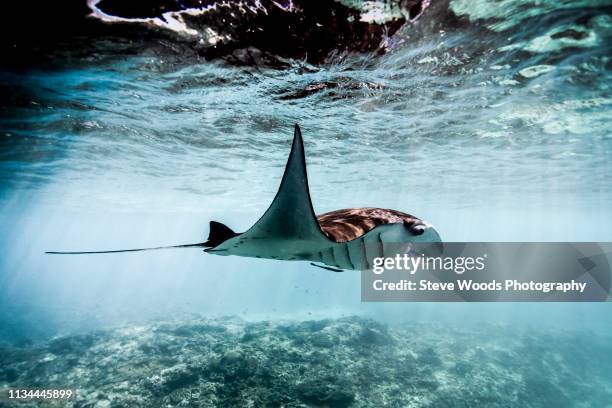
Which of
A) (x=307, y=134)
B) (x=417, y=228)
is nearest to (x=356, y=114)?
(x=307, y=134)

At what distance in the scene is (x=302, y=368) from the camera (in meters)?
13.4

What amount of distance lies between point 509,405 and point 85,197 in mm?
33670

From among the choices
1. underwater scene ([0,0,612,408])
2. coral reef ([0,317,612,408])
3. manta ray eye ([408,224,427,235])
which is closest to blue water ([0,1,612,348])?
underwater scene ([0,0,612,408])

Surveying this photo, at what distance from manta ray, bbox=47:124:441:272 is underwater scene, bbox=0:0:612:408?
0.27 m

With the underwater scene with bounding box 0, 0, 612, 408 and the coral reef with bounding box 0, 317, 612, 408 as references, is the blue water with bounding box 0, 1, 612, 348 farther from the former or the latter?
the coral reef with bounding box 0, 317, 612, 408

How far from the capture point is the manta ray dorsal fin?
229 centimetres

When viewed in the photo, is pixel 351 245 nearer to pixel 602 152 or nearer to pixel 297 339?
pixel 297 339

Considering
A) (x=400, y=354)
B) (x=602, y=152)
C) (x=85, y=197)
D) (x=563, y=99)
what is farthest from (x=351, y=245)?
(x=85, y=197)

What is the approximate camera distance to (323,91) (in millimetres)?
9938

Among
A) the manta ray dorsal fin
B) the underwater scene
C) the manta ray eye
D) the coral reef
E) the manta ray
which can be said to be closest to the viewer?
the manta ray dorsal fin

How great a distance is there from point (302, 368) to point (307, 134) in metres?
9.96

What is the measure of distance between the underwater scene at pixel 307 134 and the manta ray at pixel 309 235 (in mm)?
267

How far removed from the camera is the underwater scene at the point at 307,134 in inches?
263

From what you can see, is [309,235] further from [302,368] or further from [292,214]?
[302,368]
